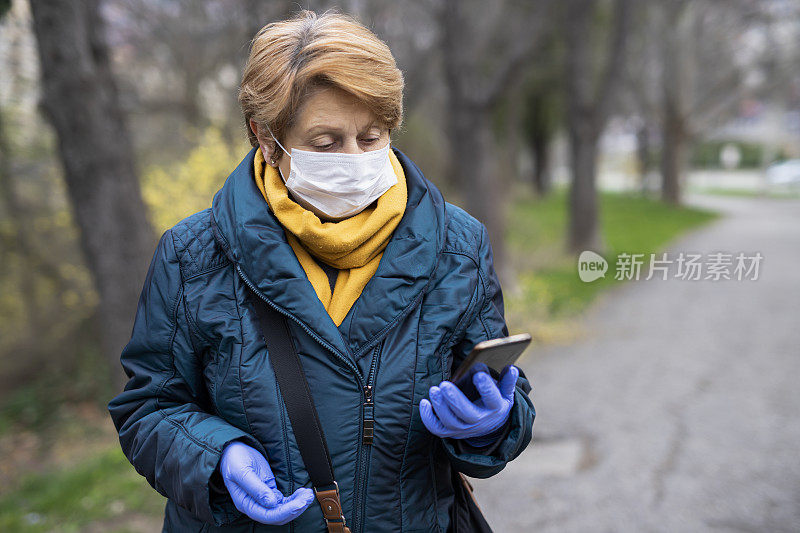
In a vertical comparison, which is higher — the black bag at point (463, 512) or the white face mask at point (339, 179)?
the white face mask at point (339, 179)

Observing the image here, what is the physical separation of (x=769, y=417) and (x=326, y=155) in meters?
4.44

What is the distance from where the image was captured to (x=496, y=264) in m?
8.24

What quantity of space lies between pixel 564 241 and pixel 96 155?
31.2 feet

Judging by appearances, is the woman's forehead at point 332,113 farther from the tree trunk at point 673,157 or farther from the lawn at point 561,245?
the tree trunk at point 673,157

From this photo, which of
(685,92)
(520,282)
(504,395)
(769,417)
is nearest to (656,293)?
(520,282)

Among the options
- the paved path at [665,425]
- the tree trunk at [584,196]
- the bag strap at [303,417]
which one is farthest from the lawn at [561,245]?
the bag strap at [303,417]

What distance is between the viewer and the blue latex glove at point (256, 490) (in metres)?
1.41

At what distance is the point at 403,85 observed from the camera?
163 centimetres

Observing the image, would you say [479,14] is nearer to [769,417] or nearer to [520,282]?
[520,282]

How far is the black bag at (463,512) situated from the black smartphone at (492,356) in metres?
0.38

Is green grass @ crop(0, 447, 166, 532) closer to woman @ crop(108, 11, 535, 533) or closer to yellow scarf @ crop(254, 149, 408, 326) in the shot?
woman @ crop(108, 11, 535, 533)

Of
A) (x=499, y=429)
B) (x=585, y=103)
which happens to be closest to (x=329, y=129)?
(x=499, y=429)

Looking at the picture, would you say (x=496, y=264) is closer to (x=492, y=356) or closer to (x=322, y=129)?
(x=322, y=129)

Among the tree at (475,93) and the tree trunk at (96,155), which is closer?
the tree trunk at (96,155)
